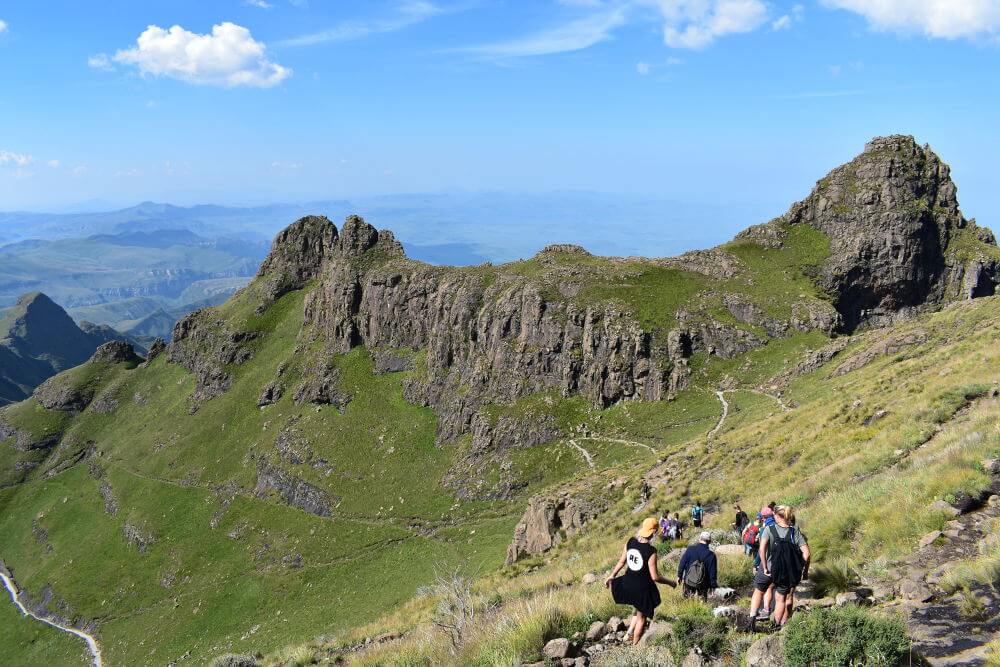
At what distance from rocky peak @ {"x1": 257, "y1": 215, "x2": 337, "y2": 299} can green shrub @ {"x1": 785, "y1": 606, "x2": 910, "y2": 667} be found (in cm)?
14418

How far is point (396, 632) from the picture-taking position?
26.0m

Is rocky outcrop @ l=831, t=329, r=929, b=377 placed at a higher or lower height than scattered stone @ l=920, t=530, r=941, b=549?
lower

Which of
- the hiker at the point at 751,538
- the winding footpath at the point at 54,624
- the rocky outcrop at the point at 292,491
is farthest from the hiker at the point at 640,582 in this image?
the winding footpath at the point at 54,624

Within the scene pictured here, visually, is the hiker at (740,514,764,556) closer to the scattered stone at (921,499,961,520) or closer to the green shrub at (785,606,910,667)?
the scattered stone at (921,499,961,520)

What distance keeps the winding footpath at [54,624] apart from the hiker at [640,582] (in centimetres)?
9206

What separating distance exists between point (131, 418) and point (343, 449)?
7821 centimetres

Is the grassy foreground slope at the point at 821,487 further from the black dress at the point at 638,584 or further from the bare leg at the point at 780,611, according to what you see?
the bare leg at the point at 780,611

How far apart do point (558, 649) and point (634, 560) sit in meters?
2.86

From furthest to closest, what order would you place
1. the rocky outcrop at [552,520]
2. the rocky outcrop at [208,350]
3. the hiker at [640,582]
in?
the rocky outcrop at [208,350] → the rocky outcrop at [552,520] → the hiker at [640,582]

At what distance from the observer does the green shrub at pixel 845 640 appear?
942 cm

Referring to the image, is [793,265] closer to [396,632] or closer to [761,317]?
[761,317]

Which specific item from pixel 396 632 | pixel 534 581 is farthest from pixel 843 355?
pixel 396 632

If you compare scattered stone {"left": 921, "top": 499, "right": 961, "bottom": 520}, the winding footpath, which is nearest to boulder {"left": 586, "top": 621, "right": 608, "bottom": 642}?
scattered stone {"left": 921, "top": 499, "right": 961, "bottom": 520}

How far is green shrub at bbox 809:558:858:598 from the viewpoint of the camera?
45.3ft
